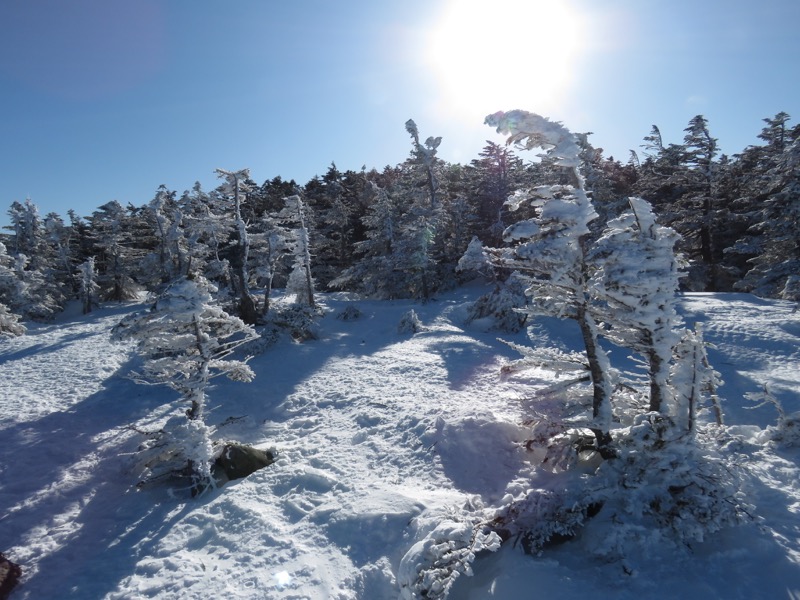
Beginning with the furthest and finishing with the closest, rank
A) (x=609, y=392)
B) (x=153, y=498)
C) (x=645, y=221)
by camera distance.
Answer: (x=153, y=498) → (x=609, y=392) → (x=645, y=221)

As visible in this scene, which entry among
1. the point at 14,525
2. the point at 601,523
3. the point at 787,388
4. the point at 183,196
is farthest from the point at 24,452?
the point at 183,196

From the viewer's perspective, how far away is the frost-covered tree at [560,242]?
25.8 feet

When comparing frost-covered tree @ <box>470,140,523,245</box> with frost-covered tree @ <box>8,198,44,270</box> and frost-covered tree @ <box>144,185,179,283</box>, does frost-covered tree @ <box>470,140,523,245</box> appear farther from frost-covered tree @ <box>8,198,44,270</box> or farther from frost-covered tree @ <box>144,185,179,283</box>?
frost-covered tree @ <box>8,198,44,270</box>

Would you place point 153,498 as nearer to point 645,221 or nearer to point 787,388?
point 645,221

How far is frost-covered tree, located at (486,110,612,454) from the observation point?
7867 mm

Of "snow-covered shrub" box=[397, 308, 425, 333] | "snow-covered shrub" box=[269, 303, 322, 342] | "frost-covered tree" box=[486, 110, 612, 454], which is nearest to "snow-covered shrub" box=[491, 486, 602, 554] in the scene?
"frost-covered tree" box=[486, 110, 612, 454]

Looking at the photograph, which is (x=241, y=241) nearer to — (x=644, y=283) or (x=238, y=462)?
(x=238, y=462)

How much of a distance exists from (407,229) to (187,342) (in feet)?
78.1

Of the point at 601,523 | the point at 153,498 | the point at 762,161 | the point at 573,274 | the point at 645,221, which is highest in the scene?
the point at 762,161

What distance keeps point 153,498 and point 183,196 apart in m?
42.9

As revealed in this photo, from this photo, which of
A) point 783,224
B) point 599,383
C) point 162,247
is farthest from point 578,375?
point 162,247

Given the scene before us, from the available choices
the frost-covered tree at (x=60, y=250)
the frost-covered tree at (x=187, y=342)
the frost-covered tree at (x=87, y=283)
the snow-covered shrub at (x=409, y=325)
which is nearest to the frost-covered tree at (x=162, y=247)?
Answer: the frost-covered tree at (x=87, y=283)

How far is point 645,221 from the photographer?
780cm

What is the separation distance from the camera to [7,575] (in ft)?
24.4
